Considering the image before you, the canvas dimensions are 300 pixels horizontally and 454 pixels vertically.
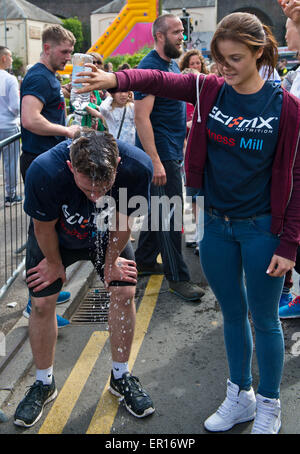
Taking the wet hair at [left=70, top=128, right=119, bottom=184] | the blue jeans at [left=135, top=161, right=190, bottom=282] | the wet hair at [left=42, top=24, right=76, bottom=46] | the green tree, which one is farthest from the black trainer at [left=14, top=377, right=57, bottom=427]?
the green tree

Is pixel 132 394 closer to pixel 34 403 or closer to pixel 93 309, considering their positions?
pixel 34 403

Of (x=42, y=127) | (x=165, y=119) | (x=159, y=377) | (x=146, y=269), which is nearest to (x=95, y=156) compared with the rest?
(x=159, y=377)

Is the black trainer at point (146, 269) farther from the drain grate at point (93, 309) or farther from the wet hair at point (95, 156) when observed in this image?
the wet hair at point (95, 156)

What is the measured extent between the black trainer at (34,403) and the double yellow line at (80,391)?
2.4 inches

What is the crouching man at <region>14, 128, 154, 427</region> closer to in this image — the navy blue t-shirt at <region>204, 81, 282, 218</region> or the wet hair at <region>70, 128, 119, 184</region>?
the wet hair at <region>70, 128, 119, 184</region>

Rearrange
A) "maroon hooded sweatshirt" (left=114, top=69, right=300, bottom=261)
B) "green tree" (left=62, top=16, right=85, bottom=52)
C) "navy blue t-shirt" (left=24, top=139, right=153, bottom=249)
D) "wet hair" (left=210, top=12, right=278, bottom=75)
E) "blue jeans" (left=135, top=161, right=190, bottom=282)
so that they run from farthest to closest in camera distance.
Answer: "green tree" (left=62, top=16, right=85, bottom=52) < "blue jeans" (left=135, top=161, right=190, bottom=282) < "navy blue t-shirt" (left=24, top=139, right=153, bottom=249) < "maroon hooded sweatshirt" (left=114, top=69, right=300, bottom=261) < "wet hair" (left=210, top=12, right=278, bottom=75)

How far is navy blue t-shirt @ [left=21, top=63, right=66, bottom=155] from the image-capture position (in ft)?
13.8

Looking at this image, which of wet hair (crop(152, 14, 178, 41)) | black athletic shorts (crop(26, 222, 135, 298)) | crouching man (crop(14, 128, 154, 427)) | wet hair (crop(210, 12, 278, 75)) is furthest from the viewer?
wet hair (crop(152, 14, 178, 41))

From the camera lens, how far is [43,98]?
4223mm

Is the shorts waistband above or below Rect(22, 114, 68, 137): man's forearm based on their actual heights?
below

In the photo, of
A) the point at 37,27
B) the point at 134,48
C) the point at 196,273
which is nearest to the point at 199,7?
the point at 37,27

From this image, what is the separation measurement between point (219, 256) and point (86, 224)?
30.4 inches

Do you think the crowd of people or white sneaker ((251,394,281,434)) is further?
white sneaker ((251,394,281,434))

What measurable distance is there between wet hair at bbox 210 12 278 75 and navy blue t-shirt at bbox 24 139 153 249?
73cm
